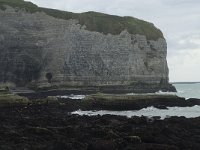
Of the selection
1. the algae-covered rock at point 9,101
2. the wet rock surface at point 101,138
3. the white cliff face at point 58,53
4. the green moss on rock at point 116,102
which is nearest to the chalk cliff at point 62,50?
the white cliff face at point 58,53

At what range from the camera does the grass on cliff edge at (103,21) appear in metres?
90.8

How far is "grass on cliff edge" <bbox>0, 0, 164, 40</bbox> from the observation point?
90750 mm

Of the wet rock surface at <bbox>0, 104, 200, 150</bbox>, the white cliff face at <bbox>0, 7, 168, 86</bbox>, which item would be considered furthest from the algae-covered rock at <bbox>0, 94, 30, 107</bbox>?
the white cliff face at <bbox>0, 7, 168, 86</bbox>

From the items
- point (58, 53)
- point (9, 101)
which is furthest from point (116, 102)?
point (58, 53)

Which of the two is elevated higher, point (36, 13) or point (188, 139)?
point (36, 13)

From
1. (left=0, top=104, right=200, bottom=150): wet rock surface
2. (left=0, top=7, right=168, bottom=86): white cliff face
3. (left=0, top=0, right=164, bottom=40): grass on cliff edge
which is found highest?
(left=0, top=0, right=164, bottom=40): grass on cliff edge

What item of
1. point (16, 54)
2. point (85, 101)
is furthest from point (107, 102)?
point (16, 54)

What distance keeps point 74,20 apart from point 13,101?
45.5m

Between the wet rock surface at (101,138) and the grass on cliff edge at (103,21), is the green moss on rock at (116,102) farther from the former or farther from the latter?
the grass on cliff edge at (103,21)

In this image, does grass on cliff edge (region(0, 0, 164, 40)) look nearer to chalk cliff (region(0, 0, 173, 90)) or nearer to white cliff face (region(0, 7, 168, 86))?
chalk cliff (region(0, 0, 173, 90))

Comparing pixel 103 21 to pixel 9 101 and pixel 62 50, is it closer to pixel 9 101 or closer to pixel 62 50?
pixel 62 50

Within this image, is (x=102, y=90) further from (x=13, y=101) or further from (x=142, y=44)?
(x=13, y=101)

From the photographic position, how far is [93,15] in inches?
3957

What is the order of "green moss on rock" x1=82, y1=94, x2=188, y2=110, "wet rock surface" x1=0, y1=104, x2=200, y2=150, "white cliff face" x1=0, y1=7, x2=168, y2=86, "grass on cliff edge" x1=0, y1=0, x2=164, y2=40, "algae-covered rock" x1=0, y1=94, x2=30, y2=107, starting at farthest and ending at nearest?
"grass on cliff edge" x1=0, y1=0, x2=164, y2=40
"white cliff face" x1=0, y1=7, x2=168, y2=86
"green moss on rock" x1=82, y1=94, x2=188, y2=110
"algae-covered rock" x1=0, y1=94, x2=30, y2=107
"wet rock surface" x1=0, y1=104, x2=200, y2=150
